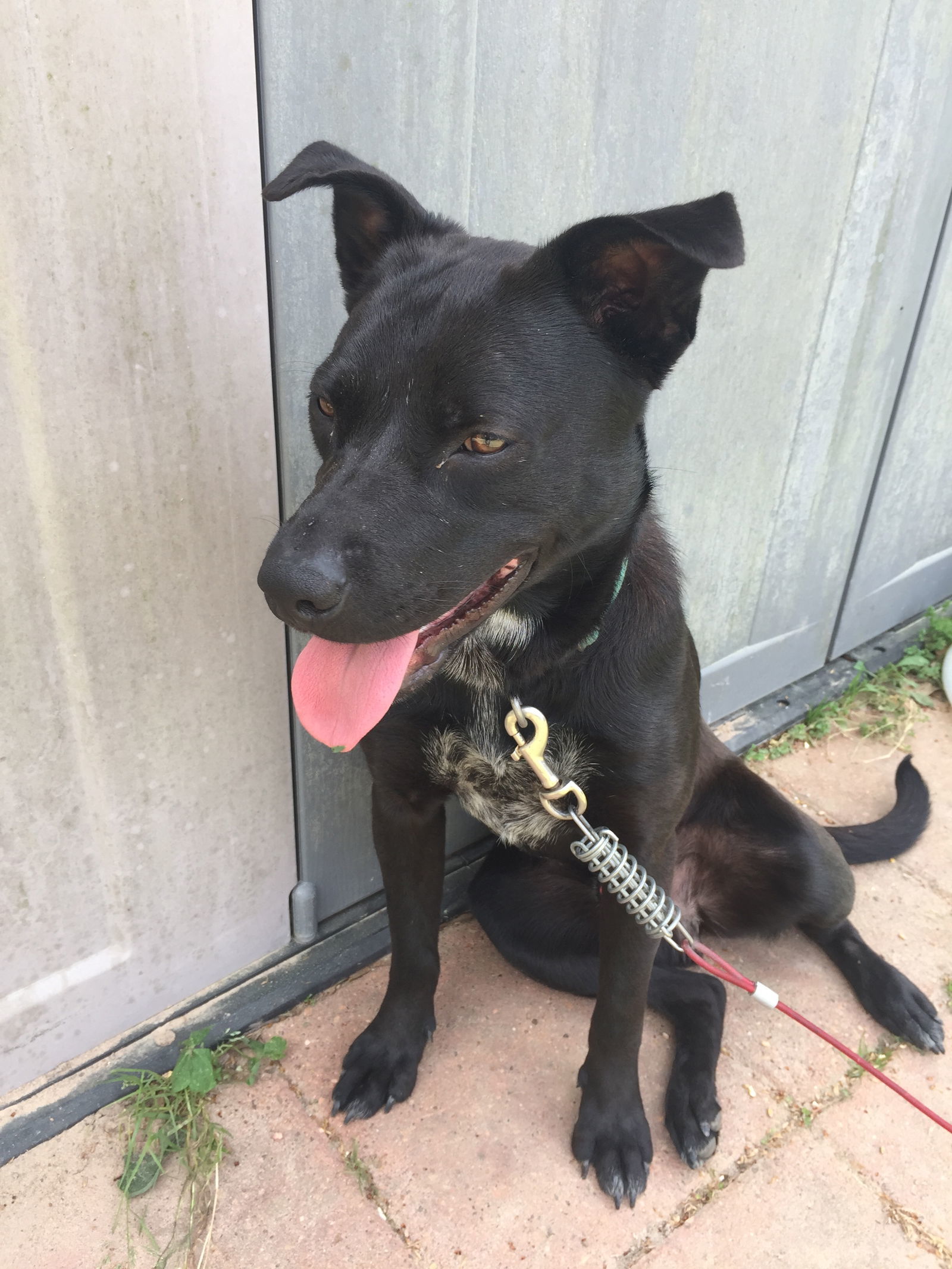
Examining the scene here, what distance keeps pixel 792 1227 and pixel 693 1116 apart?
0.26 meters

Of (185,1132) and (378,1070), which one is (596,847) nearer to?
(378,1070)

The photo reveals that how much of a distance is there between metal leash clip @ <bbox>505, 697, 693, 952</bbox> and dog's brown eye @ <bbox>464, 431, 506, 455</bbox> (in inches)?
19.5

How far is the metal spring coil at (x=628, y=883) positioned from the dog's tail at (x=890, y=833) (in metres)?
1.07

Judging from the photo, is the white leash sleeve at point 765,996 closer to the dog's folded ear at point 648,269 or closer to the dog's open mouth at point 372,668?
the dog's open mouth at point 372,668

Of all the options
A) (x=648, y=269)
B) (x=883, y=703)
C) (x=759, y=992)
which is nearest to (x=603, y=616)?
(x=648, y=269)

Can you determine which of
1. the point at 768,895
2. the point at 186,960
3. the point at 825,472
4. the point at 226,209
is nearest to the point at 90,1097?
the point at 186,960

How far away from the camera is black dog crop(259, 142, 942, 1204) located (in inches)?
48.3

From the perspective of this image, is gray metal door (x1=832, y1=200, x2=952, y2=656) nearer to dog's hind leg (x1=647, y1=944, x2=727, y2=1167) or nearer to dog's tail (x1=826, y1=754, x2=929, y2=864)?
dog's tail (x1=826, y1=754, x2=929, y2=864)

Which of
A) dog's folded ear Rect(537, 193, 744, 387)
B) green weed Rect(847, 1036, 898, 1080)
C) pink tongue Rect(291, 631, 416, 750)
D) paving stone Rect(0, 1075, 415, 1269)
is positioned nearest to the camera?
dog's folded ear Rect(537, 193, 744, 387)

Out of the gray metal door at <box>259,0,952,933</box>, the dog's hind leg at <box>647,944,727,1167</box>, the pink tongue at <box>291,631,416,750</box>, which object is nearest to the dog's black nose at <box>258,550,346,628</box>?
the pink tongue at <box>291,631,416,750</box>

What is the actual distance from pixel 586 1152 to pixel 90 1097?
1.06m

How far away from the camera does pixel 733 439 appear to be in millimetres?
2623

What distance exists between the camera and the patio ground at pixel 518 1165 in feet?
5.32

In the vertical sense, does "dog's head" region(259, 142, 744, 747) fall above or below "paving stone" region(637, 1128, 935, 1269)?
above
